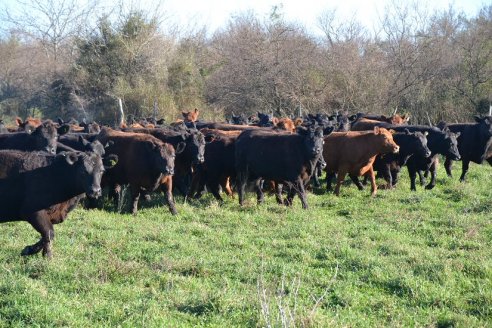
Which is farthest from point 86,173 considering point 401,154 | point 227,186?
point 401,154

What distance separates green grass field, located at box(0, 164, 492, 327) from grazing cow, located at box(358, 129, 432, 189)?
307 centimetres

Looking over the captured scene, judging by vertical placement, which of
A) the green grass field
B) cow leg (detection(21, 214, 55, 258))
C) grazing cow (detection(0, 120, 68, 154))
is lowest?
the green grass field

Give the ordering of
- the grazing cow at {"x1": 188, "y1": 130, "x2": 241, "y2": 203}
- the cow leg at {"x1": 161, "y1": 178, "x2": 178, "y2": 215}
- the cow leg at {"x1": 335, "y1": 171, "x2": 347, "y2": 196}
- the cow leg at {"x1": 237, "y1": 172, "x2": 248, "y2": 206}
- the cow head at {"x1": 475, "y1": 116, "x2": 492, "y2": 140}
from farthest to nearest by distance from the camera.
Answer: the cow head at {"x1": 475, "y1": 116, "x2": 492, "y2": 140} < the cow leg at {"x1": 335, "y1": 171, "x2": 347, "y2": 196} < the grazing cow at {"x1": 188, "y1": 130, "x2": 241, "y2": 203} < the cow leg at {"x1": 237, "y1": 172, "x2": 248, "y2": 206} < the cow leg at {"x1": 161, "y1": 178, "x2": 178, "y2": 215}

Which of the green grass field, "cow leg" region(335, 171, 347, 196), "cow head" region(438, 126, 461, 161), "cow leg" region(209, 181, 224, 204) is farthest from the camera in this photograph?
"cow head" region(438, 126, 461, 161)

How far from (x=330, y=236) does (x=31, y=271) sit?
4.23 meters

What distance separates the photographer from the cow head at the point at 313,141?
11.5 meters

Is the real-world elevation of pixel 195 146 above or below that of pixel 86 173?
above

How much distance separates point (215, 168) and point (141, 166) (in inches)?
79.5

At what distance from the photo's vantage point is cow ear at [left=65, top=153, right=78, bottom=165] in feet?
24.8

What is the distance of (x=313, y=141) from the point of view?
11.5 m

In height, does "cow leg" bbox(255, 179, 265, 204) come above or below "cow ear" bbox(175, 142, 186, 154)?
below

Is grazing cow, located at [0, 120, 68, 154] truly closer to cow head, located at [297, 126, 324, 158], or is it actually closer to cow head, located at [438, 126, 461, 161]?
cow head, located at [297, 126, 324, 158]

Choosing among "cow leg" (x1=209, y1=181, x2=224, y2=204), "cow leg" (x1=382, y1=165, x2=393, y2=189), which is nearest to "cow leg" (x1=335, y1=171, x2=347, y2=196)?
"cow leg" (x1=382, y1=165, x2=393, y2=189)

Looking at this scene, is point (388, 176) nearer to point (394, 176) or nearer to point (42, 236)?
point (394, 176)
